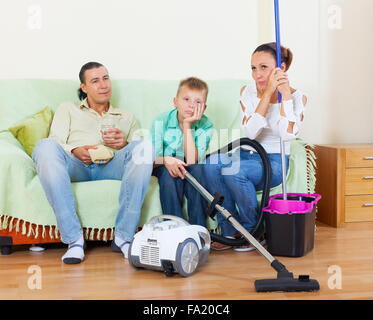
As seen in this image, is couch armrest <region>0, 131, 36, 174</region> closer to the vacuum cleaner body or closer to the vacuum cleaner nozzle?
the vacuum cleaner body

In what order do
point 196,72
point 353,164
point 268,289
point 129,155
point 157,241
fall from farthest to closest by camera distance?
point 196,72, point 353,164, point 129,155, point 157,241, point 268,289

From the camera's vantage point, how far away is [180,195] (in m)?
2.55

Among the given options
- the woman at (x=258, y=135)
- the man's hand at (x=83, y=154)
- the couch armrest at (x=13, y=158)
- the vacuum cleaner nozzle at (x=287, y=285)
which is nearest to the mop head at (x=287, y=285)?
the vacuum cleaner nozzle at (x=287, y=285)

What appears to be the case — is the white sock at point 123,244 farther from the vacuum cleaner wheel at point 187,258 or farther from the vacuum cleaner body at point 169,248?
the vacuum cleaner wheel at point 187,258

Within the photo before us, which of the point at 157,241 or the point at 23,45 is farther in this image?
the point at 23,45

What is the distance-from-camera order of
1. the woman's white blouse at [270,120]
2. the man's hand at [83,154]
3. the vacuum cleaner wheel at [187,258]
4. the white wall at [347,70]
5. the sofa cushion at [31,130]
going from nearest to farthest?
the vacuum cleaner wheel at [187,258] < the woman's white blouse at [270,120] < the man's hand at [83,154] < the sofa cushion at [31,130] < the white wall at [347,70]

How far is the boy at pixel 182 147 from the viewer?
8.29 ft

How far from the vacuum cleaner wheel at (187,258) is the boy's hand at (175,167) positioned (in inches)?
15.9

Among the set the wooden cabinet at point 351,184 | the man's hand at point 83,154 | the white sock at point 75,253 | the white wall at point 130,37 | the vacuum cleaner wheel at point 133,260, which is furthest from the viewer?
the white wall at point 130,37

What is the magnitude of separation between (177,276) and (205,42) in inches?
63.8
